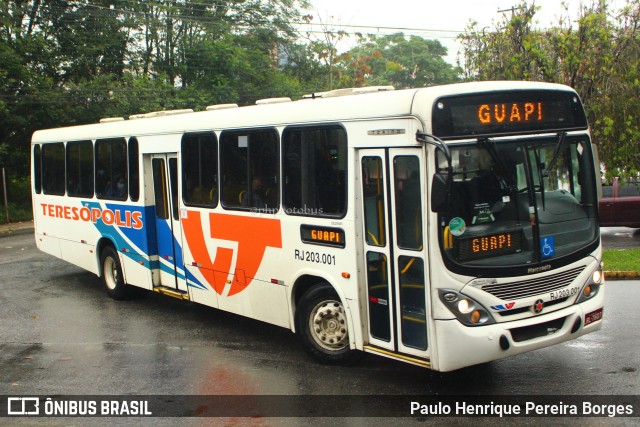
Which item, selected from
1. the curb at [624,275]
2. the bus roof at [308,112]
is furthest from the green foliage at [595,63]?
the bus roof at [308,112]

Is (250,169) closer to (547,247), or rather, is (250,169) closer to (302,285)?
(302,285)

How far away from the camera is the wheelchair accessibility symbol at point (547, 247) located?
22.0 ft

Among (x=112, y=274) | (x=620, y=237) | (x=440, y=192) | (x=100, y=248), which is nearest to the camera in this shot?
(x=440, y=192)

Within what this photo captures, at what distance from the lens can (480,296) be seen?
6.45 metres

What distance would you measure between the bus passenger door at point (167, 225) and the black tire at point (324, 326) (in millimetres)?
2873

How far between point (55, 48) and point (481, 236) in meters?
25.2

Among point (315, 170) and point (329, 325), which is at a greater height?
point (315, 170)

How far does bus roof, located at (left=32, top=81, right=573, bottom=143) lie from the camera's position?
6699 millimetres

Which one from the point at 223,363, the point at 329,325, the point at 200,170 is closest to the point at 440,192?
the point at 329,325

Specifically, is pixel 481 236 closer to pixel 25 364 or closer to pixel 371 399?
pixel 371 399

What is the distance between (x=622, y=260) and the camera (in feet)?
46.1

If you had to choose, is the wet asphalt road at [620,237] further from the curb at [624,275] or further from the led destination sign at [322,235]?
the led destination sign at [322,235]

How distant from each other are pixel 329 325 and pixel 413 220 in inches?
74.2

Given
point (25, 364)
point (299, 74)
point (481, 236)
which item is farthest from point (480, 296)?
point (299, 74)
